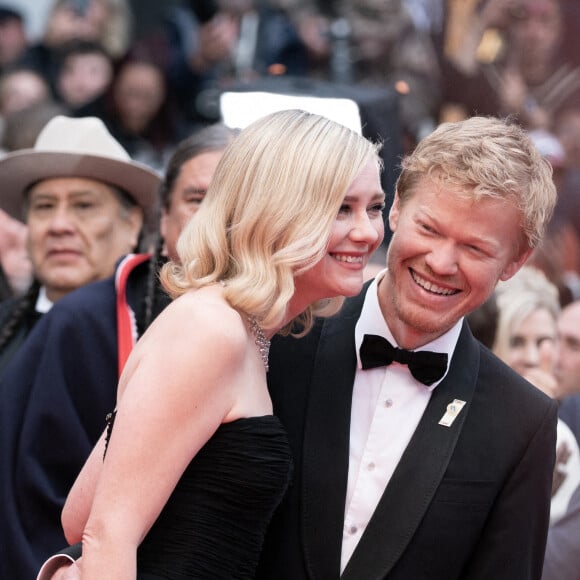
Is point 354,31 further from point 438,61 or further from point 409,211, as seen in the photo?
point 409,211

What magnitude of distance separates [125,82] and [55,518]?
473 centimetres

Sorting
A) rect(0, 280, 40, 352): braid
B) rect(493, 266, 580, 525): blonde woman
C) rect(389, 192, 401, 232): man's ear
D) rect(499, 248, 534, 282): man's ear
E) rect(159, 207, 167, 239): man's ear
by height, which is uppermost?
rect(389, 192, 401, 232): man's ear

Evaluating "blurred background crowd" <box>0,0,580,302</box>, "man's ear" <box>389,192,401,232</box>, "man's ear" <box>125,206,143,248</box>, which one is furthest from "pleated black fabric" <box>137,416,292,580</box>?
"blurred background crowd" <box>0,0,580,302</box>

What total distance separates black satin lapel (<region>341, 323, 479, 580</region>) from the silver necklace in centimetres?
45

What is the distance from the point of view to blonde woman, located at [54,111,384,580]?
2.52 metres

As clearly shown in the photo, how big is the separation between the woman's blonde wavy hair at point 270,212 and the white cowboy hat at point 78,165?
1677 millimetres

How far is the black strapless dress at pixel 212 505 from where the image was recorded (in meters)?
2.62

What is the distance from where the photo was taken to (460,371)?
3088 mm

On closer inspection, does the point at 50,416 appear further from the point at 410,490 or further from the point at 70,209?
the point at 410,490

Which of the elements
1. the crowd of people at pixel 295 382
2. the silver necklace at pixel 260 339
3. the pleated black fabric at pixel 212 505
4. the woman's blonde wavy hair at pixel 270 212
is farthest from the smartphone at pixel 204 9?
the pleated black fabric at pixel 212 505

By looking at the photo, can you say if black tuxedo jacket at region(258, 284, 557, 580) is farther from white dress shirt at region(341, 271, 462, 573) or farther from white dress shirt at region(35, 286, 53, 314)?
white dress shirt at region(35, 286, 53, 314)

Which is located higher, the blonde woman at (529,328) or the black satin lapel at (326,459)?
the black satin lapel at (326,459)

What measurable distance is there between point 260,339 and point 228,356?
0.23m

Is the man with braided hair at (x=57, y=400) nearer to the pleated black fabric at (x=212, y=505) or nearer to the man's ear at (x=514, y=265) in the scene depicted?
the pleated black fabric at (x=212, y=505)
